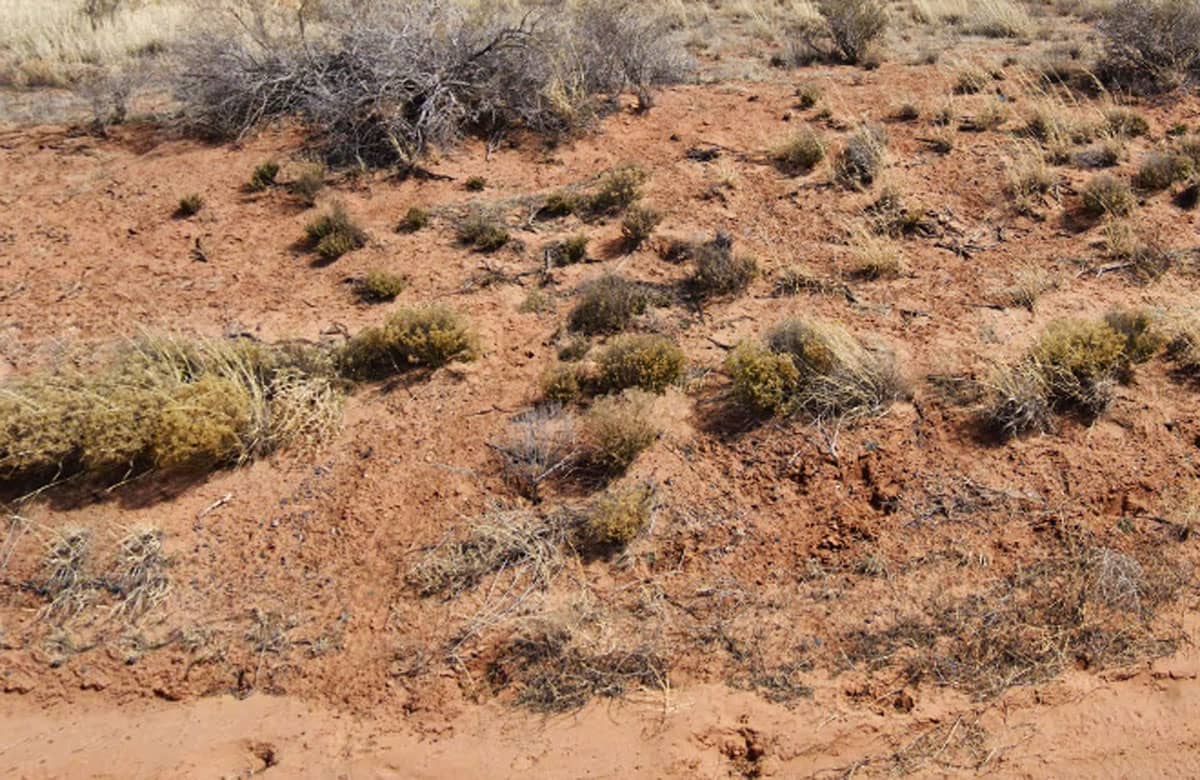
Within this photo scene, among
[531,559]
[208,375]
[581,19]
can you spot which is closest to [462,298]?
[208,375]

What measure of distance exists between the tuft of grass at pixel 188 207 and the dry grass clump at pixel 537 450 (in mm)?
4849

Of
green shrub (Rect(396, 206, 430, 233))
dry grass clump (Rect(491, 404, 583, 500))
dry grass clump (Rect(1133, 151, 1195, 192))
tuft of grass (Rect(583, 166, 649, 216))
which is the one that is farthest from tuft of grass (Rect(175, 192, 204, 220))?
dry grass clump (Rect(1133, 151, 1195, 192))

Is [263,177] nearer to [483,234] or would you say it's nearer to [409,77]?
[409,77]

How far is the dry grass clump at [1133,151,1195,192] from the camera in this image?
8805mm

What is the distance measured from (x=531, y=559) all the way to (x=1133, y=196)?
718cm

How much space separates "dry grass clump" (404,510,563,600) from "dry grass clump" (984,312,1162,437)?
3452 millimetres

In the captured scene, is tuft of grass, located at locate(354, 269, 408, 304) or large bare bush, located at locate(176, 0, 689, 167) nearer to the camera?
tuft of grass, located at locate(354, 269, 408, 304)

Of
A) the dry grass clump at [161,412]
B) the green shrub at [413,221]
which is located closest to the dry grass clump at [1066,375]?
the dry grass clump at [161,412]

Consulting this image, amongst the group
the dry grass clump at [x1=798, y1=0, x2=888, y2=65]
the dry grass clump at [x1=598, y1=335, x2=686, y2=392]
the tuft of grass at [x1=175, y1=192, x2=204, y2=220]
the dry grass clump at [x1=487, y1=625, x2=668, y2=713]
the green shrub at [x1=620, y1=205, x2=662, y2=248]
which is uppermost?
the dry grass clump at [x1=798, y1=0, x2=888, y2=65]

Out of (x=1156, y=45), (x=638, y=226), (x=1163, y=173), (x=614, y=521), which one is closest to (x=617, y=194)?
(x=638, y=226)

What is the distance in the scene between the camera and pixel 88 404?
6293 millimetres

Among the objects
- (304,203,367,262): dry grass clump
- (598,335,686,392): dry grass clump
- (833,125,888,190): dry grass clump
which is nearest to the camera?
(598,335,686,392): dry grass clump

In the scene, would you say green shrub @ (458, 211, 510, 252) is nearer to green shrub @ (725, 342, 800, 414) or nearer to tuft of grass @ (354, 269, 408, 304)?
tuft of grass @ (354, 269, 408, 304)

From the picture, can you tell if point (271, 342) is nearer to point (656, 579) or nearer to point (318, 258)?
point (318, 258)
